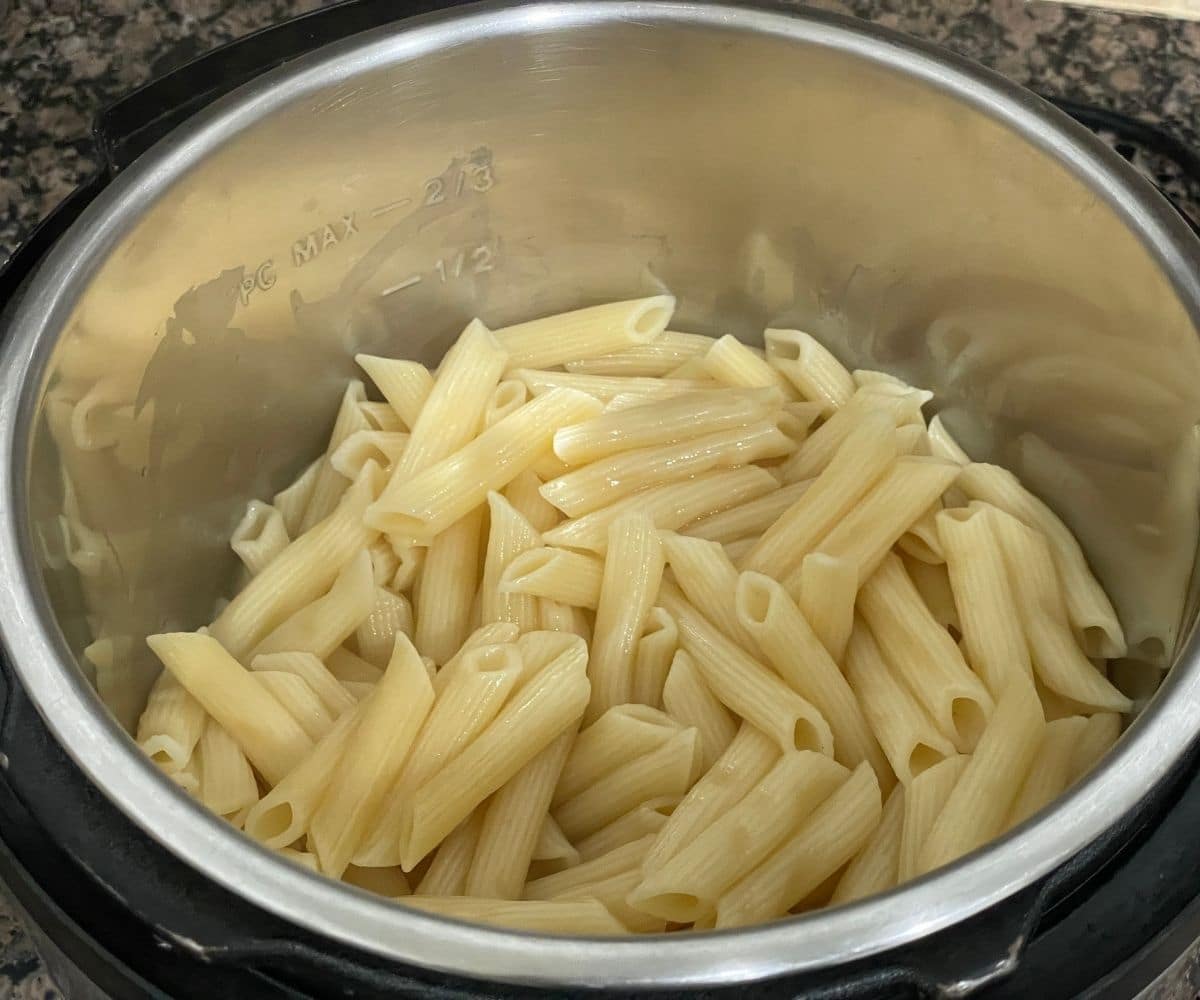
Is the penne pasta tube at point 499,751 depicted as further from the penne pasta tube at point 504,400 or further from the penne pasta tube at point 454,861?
the penne pasta tube at point 504,400

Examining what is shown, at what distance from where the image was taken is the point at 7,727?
705 mm

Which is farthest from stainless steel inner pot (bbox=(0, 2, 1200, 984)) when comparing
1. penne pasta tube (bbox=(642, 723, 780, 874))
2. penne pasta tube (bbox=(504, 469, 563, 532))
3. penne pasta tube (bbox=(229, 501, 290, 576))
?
penne pasta tube (bbox=(642, 723, 780, 874))

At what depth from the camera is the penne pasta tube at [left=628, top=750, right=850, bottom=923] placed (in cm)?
80

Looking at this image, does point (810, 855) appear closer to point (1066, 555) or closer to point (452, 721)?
point (452, 721)

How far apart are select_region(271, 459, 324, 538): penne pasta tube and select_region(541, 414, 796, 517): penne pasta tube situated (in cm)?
27

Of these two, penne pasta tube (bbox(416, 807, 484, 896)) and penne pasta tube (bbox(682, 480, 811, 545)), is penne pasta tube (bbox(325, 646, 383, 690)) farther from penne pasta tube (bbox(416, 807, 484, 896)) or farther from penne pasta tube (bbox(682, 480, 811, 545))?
penne pasta tube (bbox(682, 480, 811, 545))

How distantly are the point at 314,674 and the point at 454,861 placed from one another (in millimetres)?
198

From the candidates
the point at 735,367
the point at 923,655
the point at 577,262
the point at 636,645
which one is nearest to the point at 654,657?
the point at 636,645

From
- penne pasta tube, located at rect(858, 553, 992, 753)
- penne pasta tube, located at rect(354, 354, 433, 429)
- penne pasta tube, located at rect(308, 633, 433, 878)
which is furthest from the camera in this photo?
penne pasta tube, located at rect(354, 354, 433, 429)

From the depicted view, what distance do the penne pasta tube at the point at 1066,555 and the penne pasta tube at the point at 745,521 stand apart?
6.5 inches

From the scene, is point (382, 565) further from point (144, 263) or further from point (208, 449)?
point (144, 263)

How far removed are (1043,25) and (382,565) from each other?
0.90m

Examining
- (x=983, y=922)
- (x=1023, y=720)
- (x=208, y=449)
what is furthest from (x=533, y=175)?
(x=983, y=922)

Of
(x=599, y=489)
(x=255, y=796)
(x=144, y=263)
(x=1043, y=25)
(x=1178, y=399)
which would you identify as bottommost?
(x=255, y=796)
